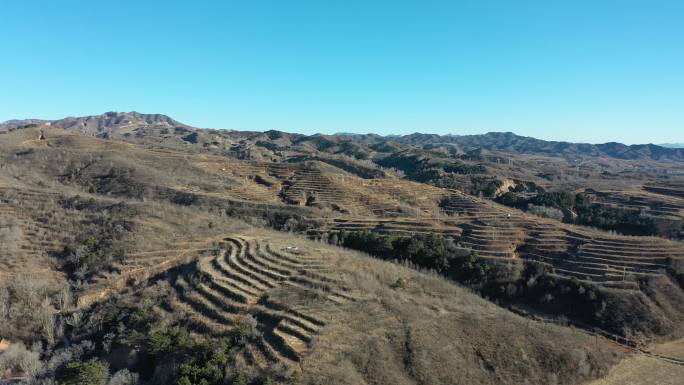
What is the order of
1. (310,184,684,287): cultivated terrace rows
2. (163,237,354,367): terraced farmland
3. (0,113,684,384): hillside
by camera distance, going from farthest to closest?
(310,184,684,287): cultivated terrace rows → (163,237,354,367): terraced farmland → (0,113,684,384): hillside

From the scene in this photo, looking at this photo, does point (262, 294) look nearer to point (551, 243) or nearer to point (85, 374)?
point (85, 374)

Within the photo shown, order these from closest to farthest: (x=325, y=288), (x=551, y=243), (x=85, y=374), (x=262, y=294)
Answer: (x=85, y=374), (x=262, y=294), (x=325, y=288), (x=551, y=243)

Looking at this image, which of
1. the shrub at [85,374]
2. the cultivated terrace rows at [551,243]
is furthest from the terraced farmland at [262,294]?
the cultivated terrace rows at [551,243]

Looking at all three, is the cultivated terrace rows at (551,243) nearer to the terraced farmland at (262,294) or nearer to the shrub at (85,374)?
the terraced farmland at (262,294)

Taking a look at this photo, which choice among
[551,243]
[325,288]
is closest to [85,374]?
[325,288]

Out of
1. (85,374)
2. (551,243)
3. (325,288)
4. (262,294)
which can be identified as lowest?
(85,374)

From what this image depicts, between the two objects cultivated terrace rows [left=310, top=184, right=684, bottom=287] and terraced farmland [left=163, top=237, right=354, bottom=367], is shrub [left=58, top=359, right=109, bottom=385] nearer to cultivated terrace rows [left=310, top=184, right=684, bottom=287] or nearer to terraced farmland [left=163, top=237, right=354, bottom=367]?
terraced farmland [left=163, top=237, right=354, bottom=367]

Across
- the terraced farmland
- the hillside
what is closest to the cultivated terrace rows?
the hillside

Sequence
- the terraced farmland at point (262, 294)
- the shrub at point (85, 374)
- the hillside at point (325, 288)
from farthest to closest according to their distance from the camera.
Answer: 1. the terraced farmland at point (262, 294)
2. the hillside at point (325, 288)
3. the shrub at point (85, 374)

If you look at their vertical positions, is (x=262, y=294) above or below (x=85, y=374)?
above

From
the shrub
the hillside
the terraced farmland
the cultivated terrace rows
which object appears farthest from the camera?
the cultivated terrace rows

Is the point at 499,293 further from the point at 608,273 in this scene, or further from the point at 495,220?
the point at 495,220
